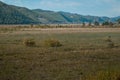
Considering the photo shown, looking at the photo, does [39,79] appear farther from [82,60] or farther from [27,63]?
[82,60]

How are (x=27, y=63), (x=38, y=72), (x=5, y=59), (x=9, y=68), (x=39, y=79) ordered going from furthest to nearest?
(x=5, y=59) → (x=27, y=63) → (x=9, y=68) → (x=38, y=72) → (x=39, y=79)

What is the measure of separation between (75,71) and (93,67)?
1.81 meters

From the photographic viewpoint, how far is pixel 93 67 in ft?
69.3

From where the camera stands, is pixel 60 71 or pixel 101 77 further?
pixel 60 71

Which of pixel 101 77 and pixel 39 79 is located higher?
pixel 101 77

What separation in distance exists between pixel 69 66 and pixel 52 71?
2390 mm

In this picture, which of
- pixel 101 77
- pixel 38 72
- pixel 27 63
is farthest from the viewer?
pixel 27 63

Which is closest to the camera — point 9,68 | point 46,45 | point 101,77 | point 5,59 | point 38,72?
point 101,77

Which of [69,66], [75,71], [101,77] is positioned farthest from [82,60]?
[101,77]

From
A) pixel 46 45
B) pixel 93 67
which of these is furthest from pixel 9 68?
pixel 46 45

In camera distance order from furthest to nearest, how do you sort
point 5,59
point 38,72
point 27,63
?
point 5,59 < point 27,63 < point 38,72

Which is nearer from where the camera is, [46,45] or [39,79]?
[39,79]

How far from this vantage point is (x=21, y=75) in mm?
18578

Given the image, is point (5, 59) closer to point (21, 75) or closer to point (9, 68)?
point (9, 68)
